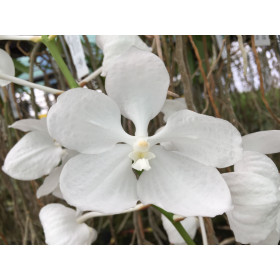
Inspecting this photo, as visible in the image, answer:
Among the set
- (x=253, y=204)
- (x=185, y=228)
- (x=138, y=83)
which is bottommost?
(x=185, y=228)

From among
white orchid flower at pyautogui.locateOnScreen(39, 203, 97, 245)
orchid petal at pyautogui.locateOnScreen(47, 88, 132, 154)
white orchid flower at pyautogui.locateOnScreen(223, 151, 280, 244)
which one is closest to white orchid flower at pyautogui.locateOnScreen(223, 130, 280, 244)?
white orchid flower at pyautogui.locateOnScreen(223, 151, 280, 244)

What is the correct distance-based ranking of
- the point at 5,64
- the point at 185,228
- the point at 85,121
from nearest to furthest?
the point at 85,121, the point at 5,64, the point at 185,228

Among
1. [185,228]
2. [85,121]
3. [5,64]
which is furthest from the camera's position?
[185,228]

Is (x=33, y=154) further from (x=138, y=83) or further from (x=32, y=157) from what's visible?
(x=138, y=83)

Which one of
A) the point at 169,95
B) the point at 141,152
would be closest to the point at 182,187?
the point at 141,152

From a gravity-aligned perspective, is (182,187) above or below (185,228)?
above

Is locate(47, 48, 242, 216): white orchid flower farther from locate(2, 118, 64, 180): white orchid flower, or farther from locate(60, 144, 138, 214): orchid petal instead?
locate(2, 118, 64, 180): white orchid flower

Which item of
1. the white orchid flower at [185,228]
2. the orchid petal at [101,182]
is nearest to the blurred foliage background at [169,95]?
the white orchid flower at [185,228]
